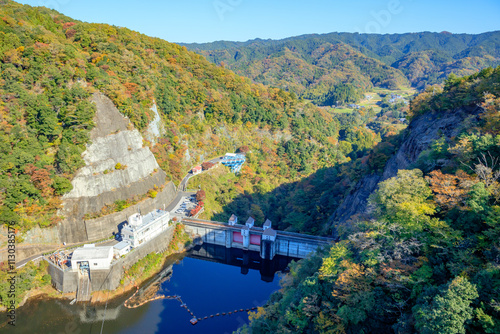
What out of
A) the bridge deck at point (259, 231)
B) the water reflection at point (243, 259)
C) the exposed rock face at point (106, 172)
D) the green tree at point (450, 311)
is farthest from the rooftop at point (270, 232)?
the green tree at point (450, 311)

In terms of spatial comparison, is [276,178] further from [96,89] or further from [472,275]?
[472,275]

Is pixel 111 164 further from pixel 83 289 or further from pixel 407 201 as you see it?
pixel 407 201

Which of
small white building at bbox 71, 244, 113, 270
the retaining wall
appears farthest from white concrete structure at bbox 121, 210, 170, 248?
small white building at bbox 71, 244, 113, 270

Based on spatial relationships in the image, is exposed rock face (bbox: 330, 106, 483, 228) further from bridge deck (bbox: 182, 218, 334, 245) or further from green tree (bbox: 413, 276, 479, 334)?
green tree (bbox: 413, 276, 479, 334)

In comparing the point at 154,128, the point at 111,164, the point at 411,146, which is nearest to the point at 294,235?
the point at 411,146

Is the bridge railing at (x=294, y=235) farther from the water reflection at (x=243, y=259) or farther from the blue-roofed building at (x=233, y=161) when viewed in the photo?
the blue-roofed building at (x=233, y=161)

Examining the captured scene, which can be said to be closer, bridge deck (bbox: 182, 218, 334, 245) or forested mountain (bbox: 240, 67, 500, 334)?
forested mountain (bbox: 240, 67, 500, 334)

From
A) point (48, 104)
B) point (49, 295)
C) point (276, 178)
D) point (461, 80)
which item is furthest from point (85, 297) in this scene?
point (461, 80)
